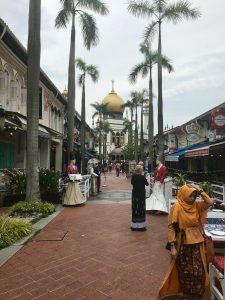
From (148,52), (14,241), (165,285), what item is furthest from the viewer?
(148,52)

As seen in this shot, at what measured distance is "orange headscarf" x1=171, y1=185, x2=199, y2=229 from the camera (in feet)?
13.2

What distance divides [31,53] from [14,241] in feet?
21.5

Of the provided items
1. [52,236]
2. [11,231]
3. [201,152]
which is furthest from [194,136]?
[11,231]

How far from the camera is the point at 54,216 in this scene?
10.5 meters

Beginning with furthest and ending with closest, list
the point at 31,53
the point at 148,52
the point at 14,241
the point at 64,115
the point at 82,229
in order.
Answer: the point at 64,115 < the point at 148,52 < the point at 31,53 < the point at 82,229 < the point at 14,241

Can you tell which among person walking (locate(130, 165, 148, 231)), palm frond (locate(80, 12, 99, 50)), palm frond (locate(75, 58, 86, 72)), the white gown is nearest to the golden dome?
palm frond (locate(75, 58, 86, 72))

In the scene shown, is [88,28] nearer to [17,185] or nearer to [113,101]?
[17,185]

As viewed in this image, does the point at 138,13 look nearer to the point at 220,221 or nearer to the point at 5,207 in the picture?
the point at 5,207

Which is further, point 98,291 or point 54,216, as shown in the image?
point 54,216

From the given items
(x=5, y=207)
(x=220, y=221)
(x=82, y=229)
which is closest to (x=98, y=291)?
(x=220, y=221)

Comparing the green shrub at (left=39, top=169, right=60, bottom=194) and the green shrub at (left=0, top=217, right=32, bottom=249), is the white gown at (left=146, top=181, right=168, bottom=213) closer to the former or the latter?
the green shrub at (left=39, top=169, right=60, bottom=194)

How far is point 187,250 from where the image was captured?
3.98 meters

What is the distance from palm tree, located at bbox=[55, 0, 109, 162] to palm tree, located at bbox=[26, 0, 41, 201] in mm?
6956

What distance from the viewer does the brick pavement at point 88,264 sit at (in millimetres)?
4766
